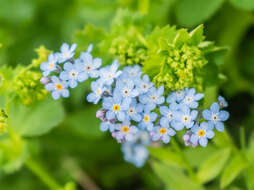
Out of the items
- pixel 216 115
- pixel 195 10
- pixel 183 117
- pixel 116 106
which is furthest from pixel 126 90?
pixel 195 10

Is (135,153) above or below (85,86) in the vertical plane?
below

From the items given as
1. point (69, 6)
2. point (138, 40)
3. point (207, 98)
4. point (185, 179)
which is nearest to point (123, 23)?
point (138, 40)

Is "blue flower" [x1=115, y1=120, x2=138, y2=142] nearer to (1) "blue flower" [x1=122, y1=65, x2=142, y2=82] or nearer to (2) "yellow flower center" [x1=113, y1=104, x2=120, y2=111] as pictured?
(2) "yellow flower center" [x1=113, y1=104, x2=120, y2=111]

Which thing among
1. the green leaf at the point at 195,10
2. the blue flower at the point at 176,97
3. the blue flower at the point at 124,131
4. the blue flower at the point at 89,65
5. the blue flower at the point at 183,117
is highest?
the green leaf at the point at 195,10

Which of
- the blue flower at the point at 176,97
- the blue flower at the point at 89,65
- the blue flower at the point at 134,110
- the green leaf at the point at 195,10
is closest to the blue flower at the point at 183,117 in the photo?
the blue flower at the point at 176,97

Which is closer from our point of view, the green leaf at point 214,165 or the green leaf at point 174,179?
the green leaf at point 214,165

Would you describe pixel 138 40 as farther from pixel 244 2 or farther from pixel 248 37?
pixel 248 37

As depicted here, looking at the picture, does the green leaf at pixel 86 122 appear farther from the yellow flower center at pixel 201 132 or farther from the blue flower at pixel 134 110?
the yellow flower center at pixel 201 132

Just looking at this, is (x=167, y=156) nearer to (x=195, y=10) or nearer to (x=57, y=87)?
(x=57, y=87)

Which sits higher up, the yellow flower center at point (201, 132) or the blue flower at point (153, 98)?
the blue flower at point (153, 98)
